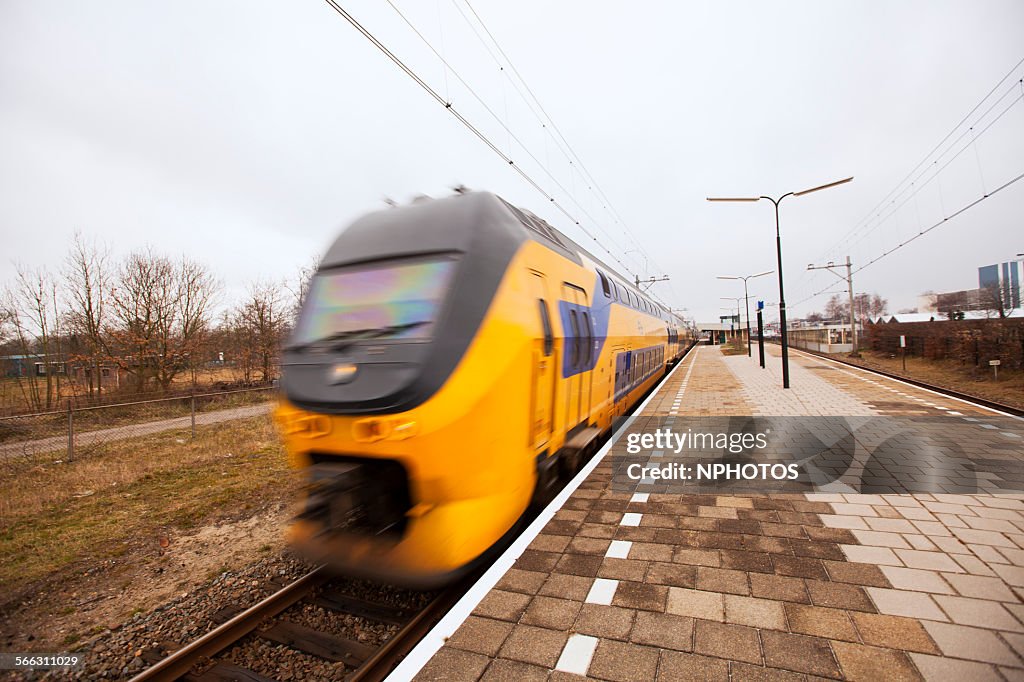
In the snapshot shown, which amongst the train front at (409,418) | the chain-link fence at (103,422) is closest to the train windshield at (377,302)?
the train front at (409,418)

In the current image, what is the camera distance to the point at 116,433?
1241cm

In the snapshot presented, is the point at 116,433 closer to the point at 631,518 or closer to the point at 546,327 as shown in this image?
the point at 546,327

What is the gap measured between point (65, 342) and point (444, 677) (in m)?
21.7

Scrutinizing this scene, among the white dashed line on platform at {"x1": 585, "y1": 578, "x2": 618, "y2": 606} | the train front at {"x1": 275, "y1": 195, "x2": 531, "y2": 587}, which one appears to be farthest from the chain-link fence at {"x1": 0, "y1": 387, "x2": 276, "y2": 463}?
the white dashed line on platform at {"x1": 585, "y1": 578, "x2": 618, "y2": 606}

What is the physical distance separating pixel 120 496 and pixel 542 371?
7509mm

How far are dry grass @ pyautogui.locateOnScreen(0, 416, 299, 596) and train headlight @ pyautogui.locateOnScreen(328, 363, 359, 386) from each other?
13.0 feet

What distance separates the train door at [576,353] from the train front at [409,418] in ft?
4.60

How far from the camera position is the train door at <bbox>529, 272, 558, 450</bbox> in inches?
162

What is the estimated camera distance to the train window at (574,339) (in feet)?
17.0

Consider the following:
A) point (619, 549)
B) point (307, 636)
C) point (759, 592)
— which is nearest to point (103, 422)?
point (307, 636)

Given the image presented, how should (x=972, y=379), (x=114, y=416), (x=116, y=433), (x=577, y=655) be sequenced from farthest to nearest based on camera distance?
(x=972, y=379), (x=114, y=416), (x=116, y=433), (x=577, y=655)

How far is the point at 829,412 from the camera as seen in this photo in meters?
9.77

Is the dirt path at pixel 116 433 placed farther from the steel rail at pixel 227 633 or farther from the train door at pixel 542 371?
the train door at pixel 542 371

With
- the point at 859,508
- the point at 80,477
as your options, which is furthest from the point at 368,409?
the point at 80,477
